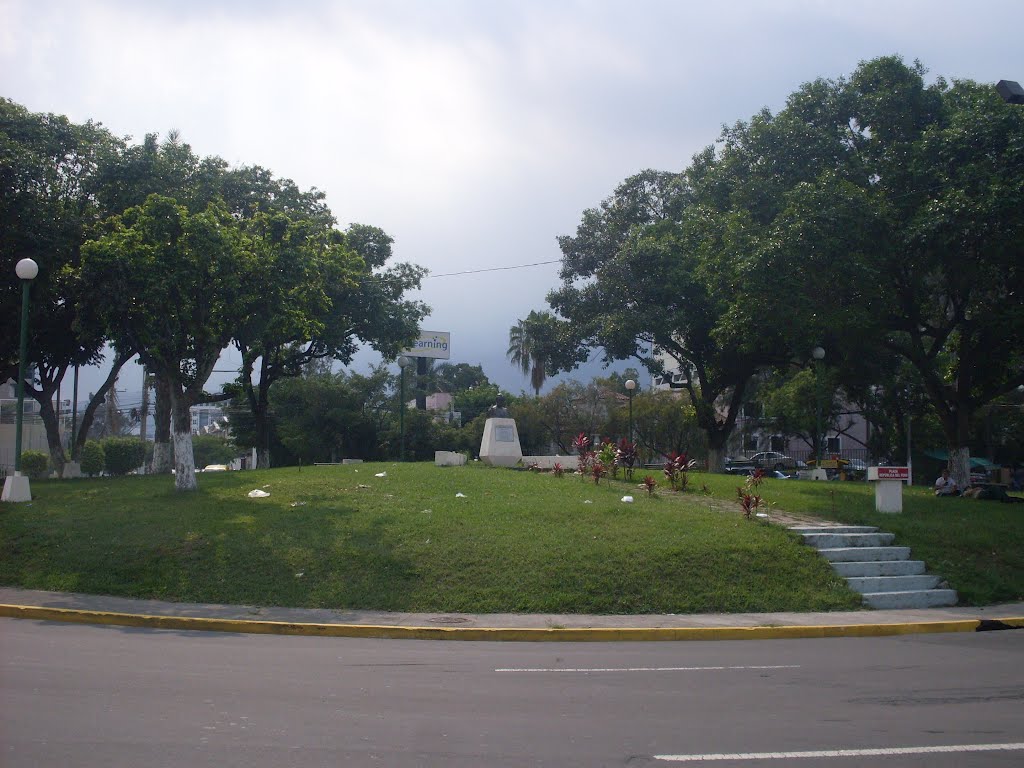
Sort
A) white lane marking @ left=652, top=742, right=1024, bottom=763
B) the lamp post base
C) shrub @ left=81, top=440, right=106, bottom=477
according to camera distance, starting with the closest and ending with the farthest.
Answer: white lane marking @ left=652, top=742, right=1024, bottom=763 → the lamp post base → shrub @ left=81, top=440, right=106, bottom=477

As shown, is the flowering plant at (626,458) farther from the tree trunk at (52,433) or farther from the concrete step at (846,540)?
the tree trunk at (52,433)

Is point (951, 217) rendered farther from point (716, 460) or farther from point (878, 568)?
point (716, 460)

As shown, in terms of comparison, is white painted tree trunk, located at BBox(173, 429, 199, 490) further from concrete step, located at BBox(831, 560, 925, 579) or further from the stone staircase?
concrete step, located at BBox(831, 560, 925, 579)

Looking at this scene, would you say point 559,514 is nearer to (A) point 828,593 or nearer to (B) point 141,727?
(A) point 828,593

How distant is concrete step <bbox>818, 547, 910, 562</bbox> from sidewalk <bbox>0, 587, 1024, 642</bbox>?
6.27 feet

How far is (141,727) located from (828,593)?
36.3 feet

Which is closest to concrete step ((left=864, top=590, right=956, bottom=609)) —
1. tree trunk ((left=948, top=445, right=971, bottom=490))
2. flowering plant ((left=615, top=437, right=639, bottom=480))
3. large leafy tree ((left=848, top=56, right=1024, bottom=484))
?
large leafy tree ((left=848, top=56, right=1024, bottom=484))

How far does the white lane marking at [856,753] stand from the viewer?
6227 millimetres

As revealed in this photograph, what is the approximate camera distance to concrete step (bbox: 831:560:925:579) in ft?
50.0

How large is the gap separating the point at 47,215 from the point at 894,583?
25.4 meters

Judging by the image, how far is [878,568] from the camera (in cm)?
1548

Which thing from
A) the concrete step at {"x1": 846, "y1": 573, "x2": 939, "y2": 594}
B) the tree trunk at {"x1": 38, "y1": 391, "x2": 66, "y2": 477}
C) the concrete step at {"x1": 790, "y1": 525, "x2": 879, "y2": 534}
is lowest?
A: the concrete step at {"x1": 846, "y1": 573, "x2": 939, "y2": 594}

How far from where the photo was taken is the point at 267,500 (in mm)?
19484

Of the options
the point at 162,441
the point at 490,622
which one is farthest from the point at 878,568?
the point at 162,441
